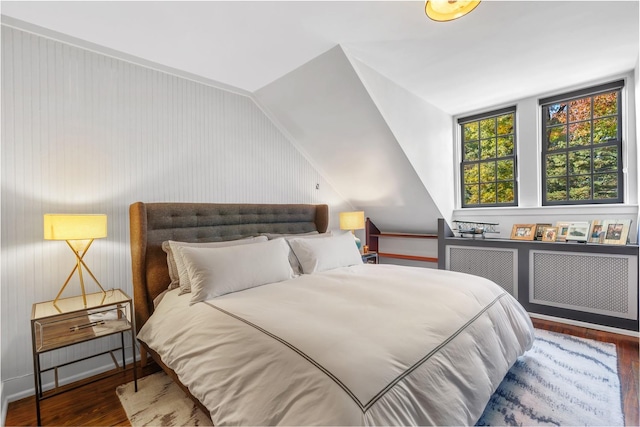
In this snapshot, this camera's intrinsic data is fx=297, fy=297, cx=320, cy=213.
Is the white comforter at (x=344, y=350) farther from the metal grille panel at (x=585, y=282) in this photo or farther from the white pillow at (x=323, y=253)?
the metal grille panel at (x=585, y=282)

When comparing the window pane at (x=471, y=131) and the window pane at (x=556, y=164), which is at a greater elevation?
the window pane at (x=471, y=131)

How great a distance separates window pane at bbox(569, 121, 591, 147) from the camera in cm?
323

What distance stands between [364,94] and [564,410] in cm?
264

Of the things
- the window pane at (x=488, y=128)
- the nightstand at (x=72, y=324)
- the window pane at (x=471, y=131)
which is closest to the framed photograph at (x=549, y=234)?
the window pane at (x=488, y=128)

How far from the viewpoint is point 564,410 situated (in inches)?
67.6

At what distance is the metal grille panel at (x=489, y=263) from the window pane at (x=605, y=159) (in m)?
1.23

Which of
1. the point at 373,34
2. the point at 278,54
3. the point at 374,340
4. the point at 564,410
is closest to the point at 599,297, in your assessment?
the point at 564,410

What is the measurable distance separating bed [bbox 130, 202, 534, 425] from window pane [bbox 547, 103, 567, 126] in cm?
246

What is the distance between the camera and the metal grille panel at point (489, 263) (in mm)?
3377

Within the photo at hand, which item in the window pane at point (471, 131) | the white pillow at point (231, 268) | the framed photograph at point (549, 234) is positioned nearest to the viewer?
the white pillow at point (231, 268)

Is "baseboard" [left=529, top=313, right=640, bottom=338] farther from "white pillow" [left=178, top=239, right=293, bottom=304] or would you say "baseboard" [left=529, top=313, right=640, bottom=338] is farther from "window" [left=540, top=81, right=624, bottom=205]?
"white pillow" [left=178, top=239, right=293, bottom=304]

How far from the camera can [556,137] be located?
342 cm

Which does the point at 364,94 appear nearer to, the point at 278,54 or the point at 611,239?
the point at 278,54

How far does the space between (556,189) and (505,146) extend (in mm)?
758
